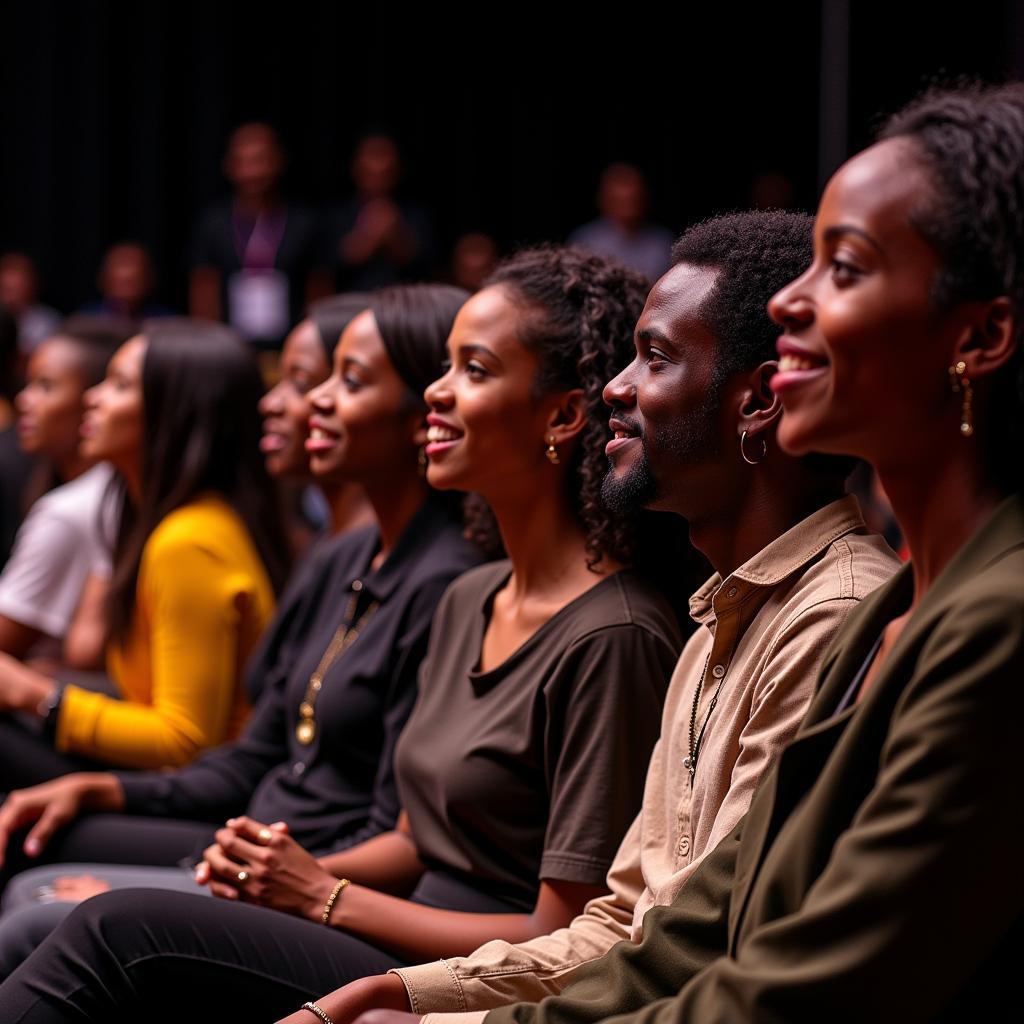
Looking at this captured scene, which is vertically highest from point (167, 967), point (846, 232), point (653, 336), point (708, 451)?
point (846, 232)

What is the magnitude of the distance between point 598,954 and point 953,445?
2.31 feet

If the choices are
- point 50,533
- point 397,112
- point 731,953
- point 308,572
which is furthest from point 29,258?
point 731,953

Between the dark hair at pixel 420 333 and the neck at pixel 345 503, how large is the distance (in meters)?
0.50

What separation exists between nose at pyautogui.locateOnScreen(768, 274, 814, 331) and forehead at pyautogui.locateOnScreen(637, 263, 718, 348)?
0.35 metres

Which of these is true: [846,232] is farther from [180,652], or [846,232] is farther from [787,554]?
[180,652]

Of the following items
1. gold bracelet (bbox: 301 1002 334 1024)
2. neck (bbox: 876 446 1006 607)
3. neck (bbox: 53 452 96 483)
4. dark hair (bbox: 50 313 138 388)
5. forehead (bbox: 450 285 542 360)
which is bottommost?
gold bracelet (bbox: 301 1002 334 1024)

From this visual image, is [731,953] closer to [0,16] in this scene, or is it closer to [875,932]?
[875,932]

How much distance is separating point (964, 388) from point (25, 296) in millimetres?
7248

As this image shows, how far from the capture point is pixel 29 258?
822cm

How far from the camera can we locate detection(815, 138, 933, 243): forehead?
1.10m

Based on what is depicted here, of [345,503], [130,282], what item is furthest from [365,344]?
[130,282]

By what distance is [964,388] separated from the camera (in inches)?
42.4

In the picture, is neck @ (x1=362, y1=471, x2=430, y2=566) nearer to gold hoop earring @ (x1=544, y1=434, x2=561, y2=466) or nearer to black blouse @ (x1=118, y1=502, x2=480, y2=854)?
black blouse @ (x1=118, y1=502, x2=480, y2=854)

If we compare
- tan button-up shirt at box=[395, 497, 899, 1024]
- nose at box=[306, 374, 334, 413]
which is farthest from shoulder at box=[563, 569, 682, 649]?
nose at box=[306, 374, 334, 413]
